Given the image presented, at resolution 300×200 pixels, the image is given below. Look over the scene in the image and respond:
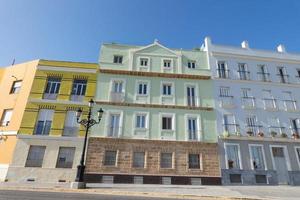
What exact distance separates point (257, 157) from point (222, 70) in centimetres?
964

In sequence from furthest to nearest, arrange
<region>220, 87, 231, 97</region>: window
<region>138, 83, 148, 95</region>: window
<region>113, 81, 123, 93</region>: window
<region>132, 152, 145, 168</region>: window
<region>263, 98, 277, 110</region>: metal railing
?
<region>220, 87, 231, 97</region>: window < <region>263, 98, 277, 110</region>: metal railing < <region>138, 83, 148, 95</region>: window < <region>113, 81, 123, 93</region>: window < <region>132, 152, 145, 168</region>: window

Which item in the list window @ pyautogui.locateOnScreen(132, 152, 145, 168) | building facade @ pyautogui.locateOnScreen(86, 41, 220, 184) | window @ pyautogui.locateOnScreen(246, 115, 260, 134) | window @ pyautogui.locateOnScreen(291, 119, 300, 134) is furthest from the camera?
window @ pyautogui.locateOnScreen(291, 119, 300, 134)

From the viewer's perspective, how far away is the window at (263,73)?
73.0ft

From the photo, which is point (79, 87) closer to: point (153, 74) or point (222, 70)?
point (153, 74)

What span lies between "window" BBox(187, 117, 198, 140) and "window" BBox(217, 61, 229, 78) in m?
6.18

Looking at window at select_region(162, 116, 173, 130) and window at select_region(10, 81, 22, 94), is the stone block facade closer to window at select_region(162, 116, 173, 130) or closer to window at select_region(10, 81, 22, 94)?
window at select_region(162, 116, 173, 130)

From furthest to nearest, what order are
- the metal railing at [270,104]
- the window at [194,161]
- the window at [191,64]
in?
the window at [191,64], the metal railing at [270,104], the window at [194,161]

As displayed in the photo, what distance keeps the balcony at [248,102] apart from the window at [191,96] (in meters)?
5.15

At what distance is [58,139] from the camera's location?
1802 cm

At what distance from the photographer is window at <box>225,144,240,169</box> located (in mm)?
18094

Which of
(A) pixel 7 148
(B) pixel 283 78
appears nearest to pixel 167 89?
(B) pixel 283 78

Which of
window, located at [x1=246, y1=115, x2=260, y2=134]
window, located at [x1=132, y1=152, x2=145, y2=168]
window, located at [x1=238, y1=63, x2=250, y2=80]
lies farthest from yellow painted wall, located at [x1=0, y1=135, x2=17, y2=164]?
window, located at [x1=238, y1=63, x2=250, y2=80]

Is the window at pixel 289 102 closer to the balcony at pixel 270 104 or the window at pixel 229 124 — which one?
the balcony at pixel 270 104

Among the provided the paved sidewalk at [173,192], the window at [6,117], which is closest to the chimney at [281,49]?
the paved sidewalk at [173,192]
